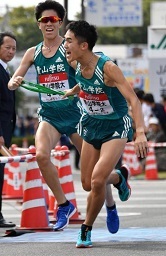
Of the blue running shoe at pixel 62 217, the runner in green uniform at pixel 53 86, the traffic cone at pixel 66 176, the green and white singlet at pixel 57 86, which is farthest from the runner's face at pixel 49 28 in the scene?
the traffic cone at pixel 66 176

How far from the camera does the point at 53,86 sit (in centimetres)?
1080

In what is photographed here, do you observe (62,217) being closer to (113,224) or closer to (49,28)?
(113,224)

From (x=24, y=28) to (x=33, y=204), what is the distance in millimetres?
91442

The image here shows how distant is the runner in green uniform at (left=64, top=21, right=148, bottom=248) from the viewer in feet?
30.5

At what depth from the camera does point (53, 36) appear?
1083 cm

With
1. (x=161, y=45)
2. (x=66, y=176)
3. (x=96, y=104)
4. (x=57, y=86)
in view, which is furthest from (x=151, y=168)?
(x=96, y=104)

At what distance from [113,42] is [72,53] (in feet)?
393

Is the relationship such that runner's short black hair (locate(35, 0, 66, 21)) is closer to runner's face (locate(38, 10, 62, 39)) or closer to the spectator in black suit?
runner's face (locate(38, 10, 62, 39))

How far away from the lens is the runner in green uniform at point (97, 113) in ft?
30.5

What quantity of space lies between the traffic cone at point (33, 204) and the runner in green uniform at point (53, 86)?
1.13 ft

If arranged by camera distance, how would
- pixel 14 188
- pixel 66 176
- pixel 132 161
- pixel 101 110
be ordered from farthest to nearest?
1. pixel 132 161
2. pixel 14 188
3. pixel 66 176
4. pixel 101 110

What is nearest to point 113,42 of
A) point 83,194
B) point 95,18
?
point 95,18

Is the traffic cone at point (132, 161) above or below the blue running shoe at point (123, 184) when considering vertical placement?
below

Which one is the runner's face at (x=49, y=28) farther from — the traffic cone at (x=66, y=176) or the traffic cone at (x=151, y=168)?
the traffic cone at (x=151, y=168)
